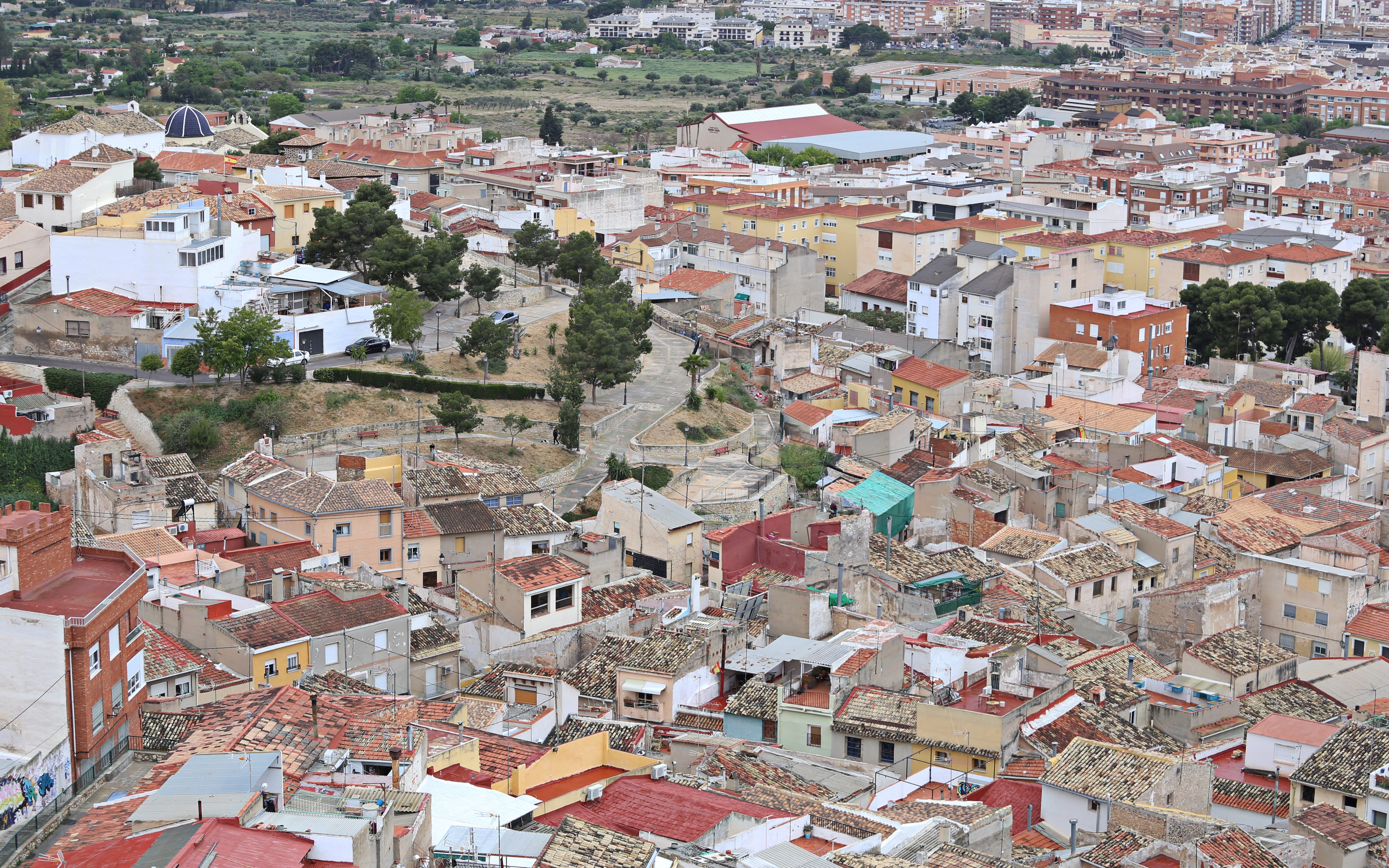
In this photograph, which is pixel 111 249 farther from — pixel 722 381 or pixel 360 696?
pixel 360 696

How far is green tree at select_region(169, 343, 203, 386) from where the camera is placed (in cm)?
3734

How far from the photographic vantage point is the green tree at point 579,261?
51094mm

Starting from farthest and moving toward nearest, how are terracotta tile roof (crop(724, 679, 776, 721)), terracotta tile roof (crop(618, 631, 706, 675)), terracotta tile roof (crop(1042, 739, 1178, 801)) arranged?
1. terracotta tile roof (crop(618, 631, 706, 675))
2. terracotta tile roof (crop(724, 679, 776, 721))
3. terracotta tile roof (crop(1042, 739, 1178, 801))

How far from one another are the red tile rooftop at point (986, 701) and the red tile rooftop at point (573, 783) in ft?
16.4

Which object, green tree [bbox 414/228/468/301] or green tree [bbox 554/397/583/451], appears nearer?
green tree [bbox 554/397/583/451]

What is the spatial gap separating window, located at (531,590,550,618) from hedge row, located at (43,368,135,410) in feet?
42.4

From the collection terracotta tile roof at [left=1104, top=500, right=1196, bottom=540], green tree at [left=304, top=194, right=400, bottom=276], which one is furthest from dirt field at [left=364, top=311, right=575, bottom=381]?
terracotta tile roof at [left=1104, top=500, right=1196, bottom=540]

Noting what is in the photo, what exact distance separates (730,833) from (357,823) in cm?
431

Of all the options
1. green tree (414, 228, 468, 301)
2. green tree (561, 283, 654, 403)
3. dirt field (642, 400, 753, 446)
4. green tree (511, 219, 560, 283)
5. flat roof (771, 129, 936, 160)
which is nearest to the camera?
dirt field (642, 400, 753, 446)

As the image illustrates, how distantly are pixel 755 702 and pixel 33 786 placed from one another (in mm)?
10170

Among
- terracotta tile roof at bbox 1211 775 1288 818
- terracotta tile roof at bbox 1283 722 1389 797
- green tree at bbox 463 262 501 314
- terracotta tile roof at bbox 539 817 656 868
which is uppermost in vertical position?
green tree at bbox 463 262 501 314

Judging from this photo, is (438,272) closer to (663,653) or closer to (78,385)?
(78,385)

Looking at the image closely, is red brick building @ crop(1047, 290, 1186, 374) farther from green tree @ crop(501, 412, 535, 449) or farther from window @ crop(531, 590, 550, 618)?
window @ crop(531, 590, 550, 618)

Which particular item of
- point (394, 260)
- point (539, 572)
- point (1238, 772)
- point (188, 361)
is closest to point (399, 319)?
point (394, 260)
